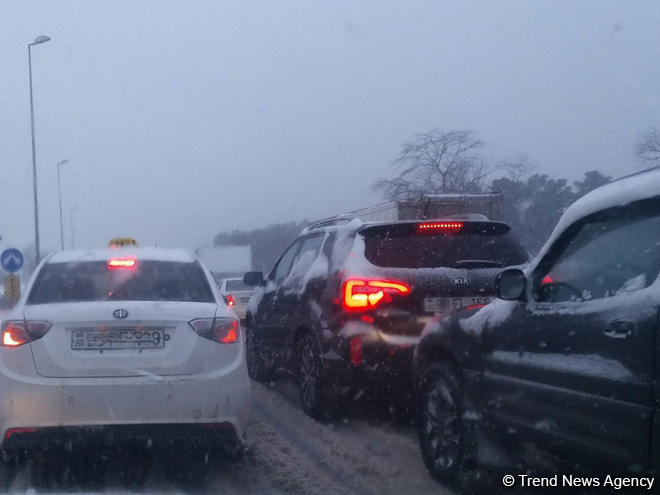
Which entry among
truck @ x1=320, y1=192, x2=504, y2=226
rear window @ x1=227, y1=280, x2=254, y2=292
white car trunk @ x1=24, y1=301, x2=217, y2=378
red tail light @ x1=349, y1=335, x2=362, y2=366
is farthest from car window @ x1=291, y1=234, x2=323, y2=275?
rear window @ x1=227, y1=280, x2=254, y2=292

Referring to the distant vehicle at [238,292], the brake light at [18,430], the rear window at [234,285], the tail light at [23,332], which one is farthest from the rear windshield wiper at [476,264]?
the rear window at [234,285]

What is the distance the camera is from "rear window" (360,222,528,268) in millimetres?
7258

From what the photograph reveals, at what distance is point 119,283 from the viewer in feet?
20.9

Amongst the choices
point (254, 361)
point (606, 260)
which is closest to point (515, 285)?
point (606, 260)

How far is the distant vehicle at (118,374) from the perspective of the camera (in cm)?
553

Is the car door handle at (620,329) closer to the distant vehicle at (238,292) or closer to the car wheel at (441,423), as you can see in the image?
the car wheel at (441,423)

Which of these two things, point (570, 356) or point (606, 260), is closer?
point (570, 356)

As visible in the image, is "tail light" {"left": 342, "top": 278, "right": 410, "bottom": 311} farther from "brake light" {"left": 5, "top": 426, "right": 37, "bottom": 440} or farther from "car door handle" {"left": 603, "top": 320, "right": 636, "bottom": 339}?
"car door handle" {"left": 603, "top": 320, "right": 636, "bottom": 339}

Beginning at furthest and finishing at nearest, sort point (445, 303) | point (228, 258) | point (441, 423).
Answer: point (228, 258) → point (445, 303) → point (441, 423)

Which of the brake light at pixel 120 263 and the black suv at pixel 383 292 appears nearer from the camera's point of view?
the brake light at pixel 120 263

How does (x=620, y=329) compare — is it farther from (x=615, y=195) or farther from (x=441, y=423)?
(x=441, y=423)

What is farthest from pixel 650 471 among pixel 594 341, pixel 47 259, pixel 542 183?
pixel 542 183

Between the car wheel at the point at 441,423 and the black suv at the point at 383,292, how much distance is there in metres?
0.95

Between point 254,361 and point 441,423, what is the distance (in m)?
5.33
